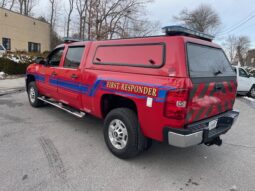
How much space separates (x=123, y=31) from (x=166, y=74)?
2628cm

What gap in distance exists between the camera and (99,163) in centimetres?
358

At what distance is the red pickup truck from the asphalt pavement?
0.37 m

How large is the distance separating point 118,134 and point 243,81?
8861 millimetres

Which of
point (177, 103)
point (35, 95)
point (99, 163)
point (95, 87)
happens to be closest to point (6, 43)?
point (35, 95)

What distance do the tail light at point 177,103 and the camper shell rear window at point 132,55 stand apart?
489 millimetres

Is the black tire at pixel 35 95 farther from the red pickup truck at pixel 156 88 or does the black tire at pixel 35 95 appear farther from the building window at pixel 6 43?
the building window at pixel 6 43

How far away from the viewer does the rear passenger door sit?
177 inches

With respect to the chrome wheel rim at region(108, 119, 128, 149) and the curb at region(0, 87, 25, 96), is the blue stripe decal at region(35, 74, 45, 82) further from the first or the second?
the curb at region(0, 87, 25, 96)

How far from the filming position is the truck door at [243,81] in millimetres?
10562

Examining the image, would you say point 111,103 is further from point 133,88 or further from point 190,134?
point 190,134

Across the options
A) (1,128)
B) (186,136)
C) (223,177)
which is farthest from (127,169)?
(1,128)

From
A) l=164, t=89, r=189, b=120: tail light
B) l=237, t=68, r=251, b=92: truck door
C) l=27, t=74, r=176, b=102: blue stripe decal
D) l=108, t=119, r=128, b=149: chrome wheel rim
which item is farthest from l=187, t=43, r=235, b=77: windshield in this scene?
l=237, t=68, r=251, b=92: truck door

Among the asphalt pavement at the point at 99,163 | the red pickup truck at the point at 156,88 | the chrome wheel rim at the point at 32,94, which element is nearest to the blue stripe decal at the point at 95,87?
the red pickup truck at the point at 156,88

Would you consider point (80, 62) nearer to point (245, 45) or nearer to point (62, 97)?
point (62, 97)
